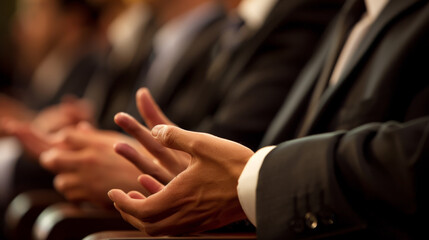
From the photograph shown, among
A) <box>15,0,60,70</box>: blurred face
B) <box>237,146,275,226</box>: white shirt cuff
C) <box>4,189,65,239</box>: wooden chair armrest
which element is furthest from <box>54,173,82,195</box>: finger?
<box>15,0,60,70</box>: blurred face

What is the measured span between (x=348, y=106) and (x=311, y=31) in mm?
454

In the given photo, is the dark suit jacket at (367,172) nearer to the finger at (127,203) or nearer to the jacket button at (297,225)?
the jacket button at (297,225)

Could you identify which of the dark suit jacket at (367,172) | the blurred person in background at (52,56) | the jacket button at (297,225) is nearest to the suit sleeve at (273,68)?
the dark suit jacket at (367,172)

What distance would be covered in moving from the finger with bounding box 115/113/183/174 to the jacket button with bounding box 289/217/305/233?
23cm

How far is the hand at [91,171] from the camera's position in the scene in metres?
1.20

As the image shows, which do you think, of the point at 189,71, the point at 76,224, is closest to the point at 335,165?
the point at 76,224

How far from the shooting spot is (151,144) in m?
0.86

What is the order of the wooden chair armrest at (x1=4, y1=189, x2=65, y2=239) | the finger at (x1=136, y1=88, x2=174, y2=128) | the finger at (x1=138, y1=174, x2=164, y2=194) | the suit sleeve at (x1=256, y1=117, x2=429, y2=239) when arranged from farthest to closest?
the wooden chair armrest at (x1=4, y1=189, x2=65, y2=239) → the finger at (x1=136, y1=88, x2=174, y2=128) → the finger at (x1=138, y1=174, x2=164, y2=194) → the suit sleeve at (x1=256, y1=117, x2=429, y2=239)

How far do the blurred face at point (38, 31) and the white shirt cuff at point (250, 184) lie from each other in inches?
124

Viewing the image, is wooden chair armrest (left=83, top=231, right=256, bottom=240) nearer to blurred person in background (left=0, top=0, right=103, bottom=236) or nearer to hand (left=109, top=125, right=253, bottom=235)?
hand (left=109, top=125, right=253, bottom=235)

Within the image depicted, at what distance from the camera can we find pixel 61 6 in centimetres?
367

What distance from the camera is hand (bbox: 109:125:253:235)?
0.71 m

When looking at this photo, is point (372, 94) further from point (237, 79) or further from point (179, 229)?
point (237, 79)

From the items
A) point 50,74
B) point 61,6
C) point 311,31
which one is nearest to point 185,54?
point 311,31
